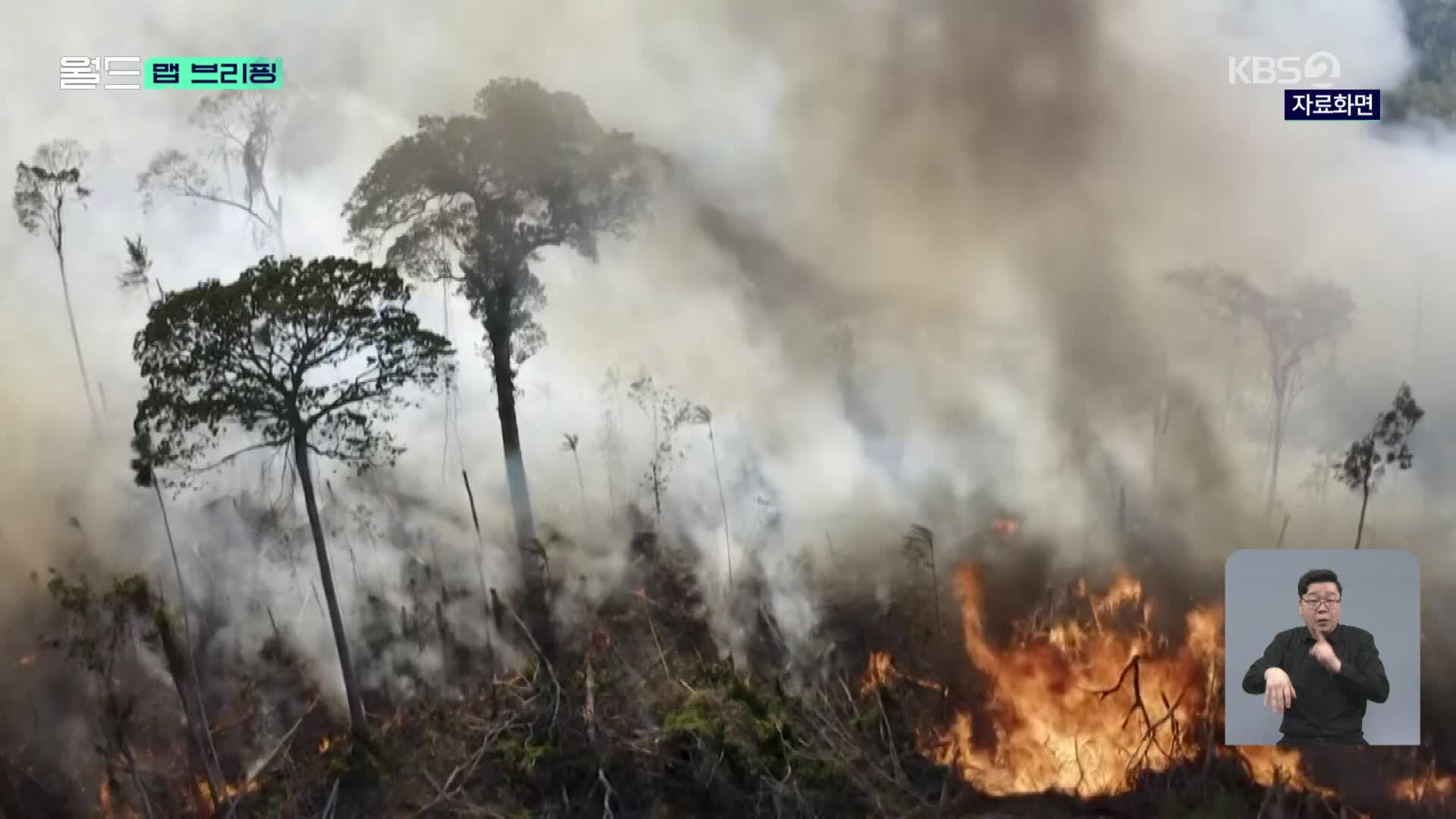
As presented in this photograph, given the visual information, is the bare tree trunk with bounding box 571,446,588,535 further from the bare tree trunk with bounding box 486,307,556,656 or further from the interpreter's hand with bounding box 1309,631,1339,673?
the interpreter's hand with bounding box 1309,631,1339,673

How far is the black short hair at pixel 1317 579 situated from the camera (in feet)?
11.8

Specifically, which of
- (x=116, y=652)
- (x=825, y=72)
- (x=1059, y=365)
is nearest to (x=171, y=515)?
(x=116, y=652)

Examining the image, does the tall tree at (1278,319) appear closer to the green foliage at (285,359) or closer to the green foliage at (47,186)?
the green foliage at (285,359)

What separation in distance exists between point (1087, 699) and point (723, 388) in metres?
1.60

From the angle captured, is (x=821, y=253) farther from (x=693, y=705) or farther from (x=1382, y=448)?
(x=1382, y=448)

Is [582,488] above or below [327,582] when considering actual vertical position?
above

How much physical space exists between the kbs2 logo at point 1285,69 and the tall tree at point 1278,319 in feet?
2.16

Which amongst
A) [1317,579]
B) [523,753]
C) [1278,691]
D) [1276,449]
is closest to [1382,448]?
[1276,449]

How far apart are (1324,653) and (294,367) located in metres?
3.52

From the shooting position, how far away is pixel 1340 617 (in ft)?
11.8

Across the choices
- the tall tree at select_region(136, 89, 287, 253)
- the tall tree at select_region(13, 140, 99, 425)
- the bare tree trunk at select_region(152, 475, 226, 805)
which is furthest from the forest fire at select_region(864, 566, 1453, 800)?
the tall tree at select_region(13, 140, 99, 425)

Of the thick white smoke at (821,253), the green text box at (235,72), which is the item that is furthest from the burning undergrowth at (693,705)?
the green text box at (235,72)

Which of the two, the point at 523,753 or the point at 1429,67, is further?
the point at 1429,67

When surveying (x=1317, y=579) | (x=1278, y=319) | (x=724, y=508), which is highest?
(x=1278, y=319)
